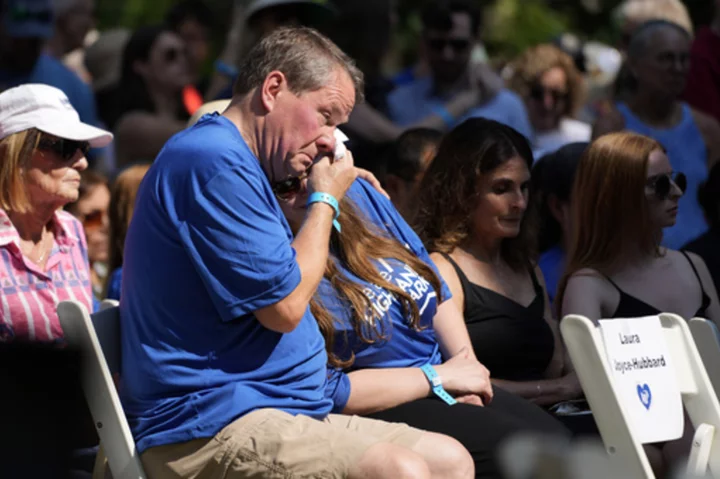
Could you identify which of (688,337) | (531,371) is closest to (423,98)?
(531,371)

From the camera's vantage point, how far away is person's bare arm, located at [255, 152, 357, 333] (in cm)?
322

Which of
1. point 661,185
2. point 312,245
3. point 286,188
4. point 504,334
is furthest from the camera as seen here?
point 661,185

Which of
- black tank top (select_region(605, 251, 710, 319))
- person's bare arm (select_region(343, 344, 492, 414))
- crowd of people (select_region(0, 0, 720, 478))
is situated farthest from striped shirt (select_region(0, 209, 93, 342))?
black tank top (select_region(605, 251, 710, 319))

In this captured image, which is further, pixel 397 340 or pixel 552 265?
pixel 552 265

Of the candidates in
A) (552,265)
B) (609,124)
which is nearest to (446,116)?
(609,124)

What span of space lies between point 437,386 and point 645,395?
0.69 m

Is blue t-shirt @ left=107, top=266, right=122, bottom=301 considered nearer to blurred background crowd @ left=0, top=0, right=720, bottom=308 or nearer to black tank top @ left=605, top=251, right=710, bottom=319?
blurred background crowd @ left=0, top=0, right=720, bottom=308

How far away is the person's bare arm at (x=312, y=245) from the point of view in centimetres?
322

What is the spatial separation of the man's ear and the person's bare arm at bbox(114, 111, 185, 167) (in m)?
3.25

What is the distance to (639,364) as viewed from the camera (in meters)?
4.04

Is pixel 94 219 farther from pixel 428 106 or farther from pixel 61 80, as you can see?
pixel 428 106

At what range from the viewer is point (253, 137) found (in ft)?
→ 11.5

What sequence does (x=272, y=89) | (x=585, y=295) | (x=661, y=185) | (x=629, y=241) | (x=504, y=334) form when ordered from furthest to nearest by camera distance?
(x=661, y=185)
(x=629, y=241)
(x=585, y=295)
(x=504, y=334)
(x=272, y=89)

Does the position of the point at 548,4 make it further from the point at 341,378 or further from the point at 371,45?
the point at 341,378
